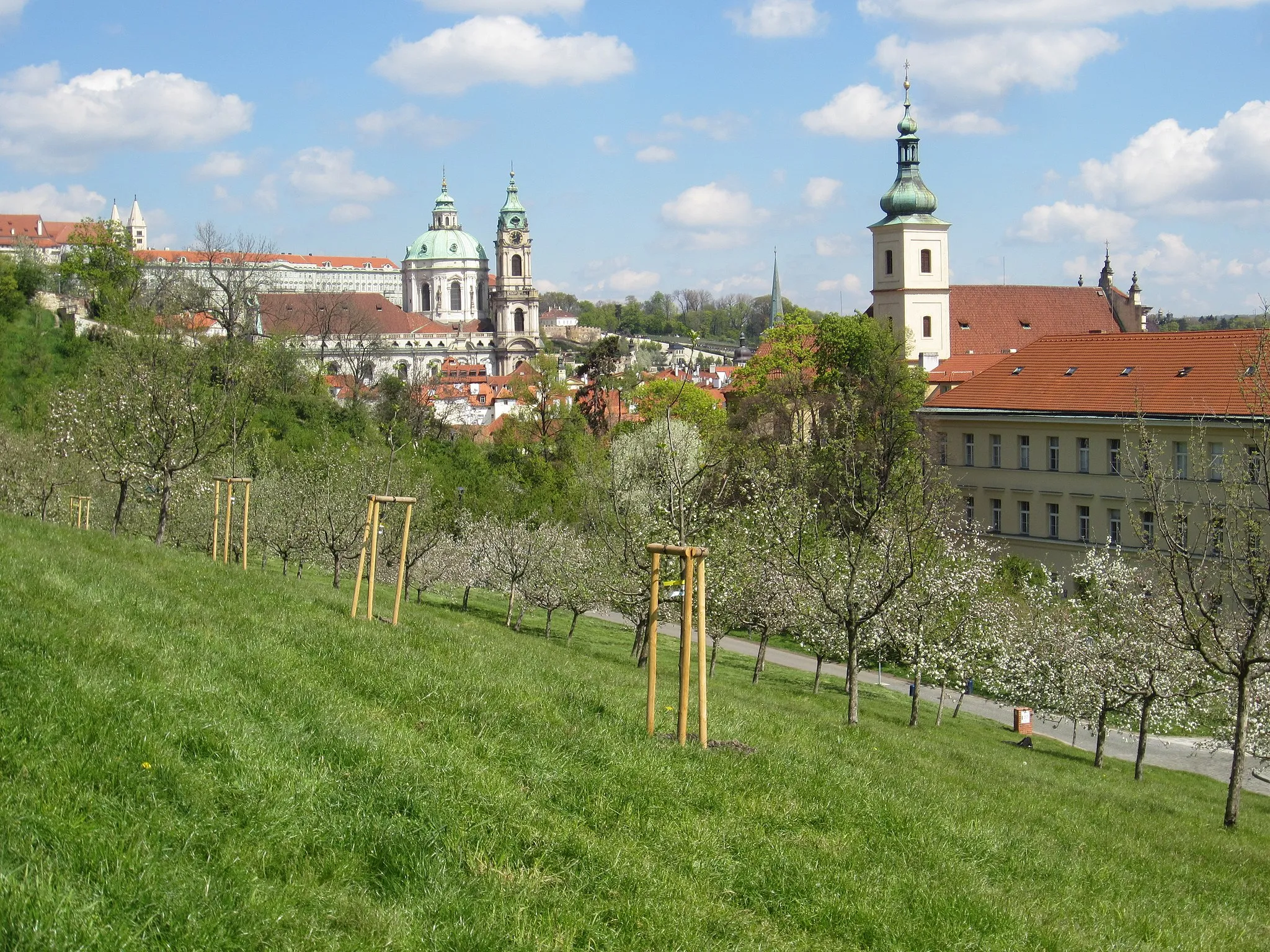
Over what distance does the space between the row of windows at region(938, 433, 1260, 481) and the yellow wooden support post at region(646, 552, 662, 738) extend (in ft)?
116

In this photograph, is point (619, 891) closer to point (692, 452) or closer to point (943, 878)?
point (943, 878)

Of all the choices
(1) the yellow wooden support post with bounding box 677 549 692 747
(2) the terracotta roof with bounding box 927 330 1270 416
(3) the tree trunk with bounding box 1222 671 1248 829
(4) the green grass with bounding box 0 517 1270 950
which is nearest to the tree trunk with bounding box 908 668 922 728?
(3) the tree trunk with bounding box 1222 671 1248 829

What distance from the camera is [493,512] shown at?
51938 millimetres

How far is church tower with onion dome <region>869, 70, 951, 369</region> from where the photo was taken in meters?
82.3

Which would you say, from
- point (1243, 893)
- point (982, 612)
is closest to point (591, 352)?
point (982, 612)

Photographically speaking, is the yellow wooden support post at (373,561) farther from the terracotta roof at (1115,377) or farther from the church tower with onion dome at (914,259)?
the church tower with onion dome at (914,259)

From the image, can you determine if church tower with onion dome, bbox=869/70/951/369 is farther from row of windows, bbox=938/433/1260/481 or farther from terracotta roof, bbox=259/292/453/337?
terracotta roof, bbox=259/292/453/337

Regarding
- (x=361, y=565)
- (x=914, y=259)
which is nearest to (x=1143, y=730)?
(x=361, y=565)

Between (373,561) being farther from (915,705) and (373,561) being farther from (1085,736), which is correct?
(1085,736)

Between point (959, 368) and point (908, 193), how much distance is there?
48.6 ft

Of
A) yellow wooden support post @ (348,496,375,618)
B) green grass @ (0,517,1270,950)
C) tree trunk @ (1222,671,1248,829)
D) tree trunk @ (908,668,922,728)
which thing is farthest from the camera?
tree trunk @ (908,668,922,728)

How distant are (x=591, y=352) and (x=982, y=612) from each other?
49425 mm

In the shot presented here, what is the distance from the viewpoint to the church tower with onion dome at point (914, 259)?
270ft

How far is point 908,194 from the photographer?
83625 mm
